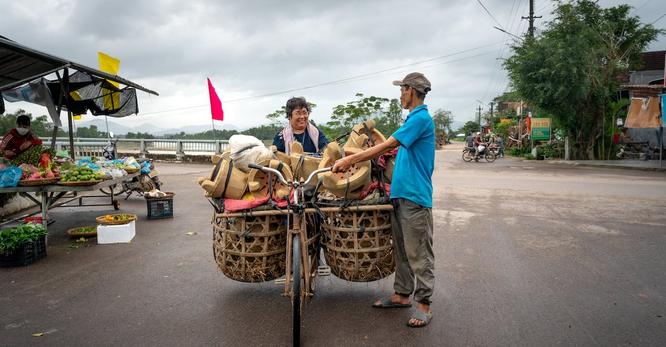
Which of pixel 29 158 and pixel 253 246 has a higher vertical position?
pixel 29 158

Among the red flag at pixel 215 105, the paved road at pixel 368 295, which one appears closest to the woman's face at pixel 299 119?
the paved road at pixel 368 295

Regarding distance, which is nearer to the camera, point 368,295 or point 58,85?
point 368,295

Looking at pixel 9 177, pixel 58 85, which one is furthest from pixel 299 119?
pixel 58 85

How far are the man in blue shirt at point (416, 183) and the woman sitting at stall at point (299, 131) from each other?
1.24 m

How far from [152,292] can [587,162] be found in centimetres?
2173

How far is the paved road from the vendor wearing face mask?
140cm

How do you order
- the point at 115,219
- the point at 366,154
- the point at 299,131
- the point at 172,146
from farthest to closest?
the point at 172,146, the point at 115,219, the point at 299,131, the point at 366,154

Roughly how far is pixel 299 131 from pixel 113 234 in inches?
137

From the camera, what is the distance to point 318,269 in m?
4.09

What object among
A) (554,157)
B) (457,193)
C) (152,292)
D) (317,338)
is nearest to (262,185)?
(317,338)

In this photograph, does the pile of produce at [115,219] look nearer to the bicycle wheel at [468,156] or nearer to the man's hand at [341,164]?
the man's hand at [341,164]

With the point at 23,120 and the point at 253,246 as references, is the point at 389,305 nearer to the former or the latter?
the point at 253,246

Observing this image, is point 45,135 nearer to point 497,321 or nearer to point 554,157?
point 497,321

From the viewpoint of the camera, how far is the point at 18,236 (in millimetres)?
5137
